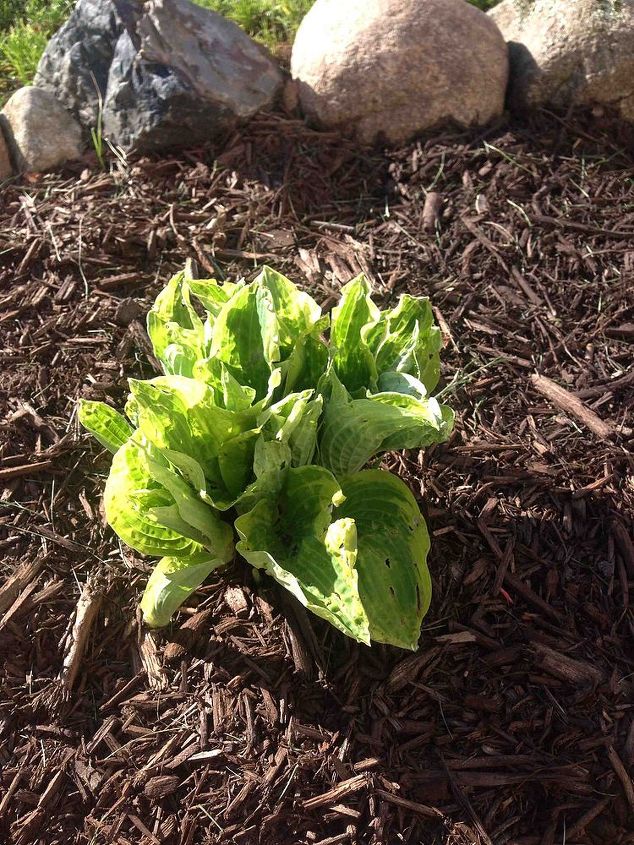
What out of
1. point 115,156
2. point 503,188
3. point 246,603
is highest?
point 115,156

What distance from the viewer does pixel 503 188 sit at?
3785 millimetres

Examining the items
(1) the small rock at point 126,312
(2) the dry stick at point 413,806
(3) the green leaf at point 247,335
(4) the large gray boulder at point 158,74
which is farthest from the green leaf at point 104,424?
(4) the large gray boulder at point 158,74

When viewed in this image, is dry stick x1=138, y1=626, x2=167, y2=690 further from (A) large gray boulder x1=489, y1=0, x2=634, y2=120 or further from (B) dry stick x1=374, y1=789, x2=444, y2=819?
(A) large gray boulder x1=489, y1=0, x2=634, y2=120

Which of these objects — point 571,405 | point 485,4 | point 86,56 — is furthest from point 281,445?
point 485,4

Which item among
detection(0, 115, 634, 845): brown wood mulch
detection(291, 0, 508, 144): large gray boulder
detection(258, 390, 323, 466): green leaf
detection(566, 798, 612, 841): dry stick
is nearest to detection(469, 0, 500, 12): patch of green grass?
detection(291, 0, 508, 144): large gray boulder

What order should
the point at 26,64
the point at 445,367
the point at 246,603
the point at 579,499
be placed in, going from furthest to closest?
the point at 26,64, the point at 445,367, the point at 579,499, the point at 246,603

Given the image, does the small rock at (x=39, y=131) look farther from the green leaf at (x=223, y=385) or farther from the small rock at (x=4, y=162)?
the green leaf at (x=223, y=385)

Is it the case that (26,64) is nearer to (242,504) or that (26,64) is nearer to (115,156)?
(115,156)

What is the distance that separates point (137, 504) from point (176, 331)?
0.50 meters

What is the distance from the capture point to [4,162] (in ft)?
13.1

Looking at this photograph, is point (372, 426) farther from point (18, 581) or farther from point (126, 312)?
point (126, 312)

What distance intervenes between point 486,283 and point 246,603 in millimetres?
1817

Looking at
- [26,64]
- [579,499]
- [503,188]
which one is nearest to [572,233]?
[503,188]

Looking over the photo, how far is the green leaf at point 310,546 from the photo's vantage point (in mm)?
1893
